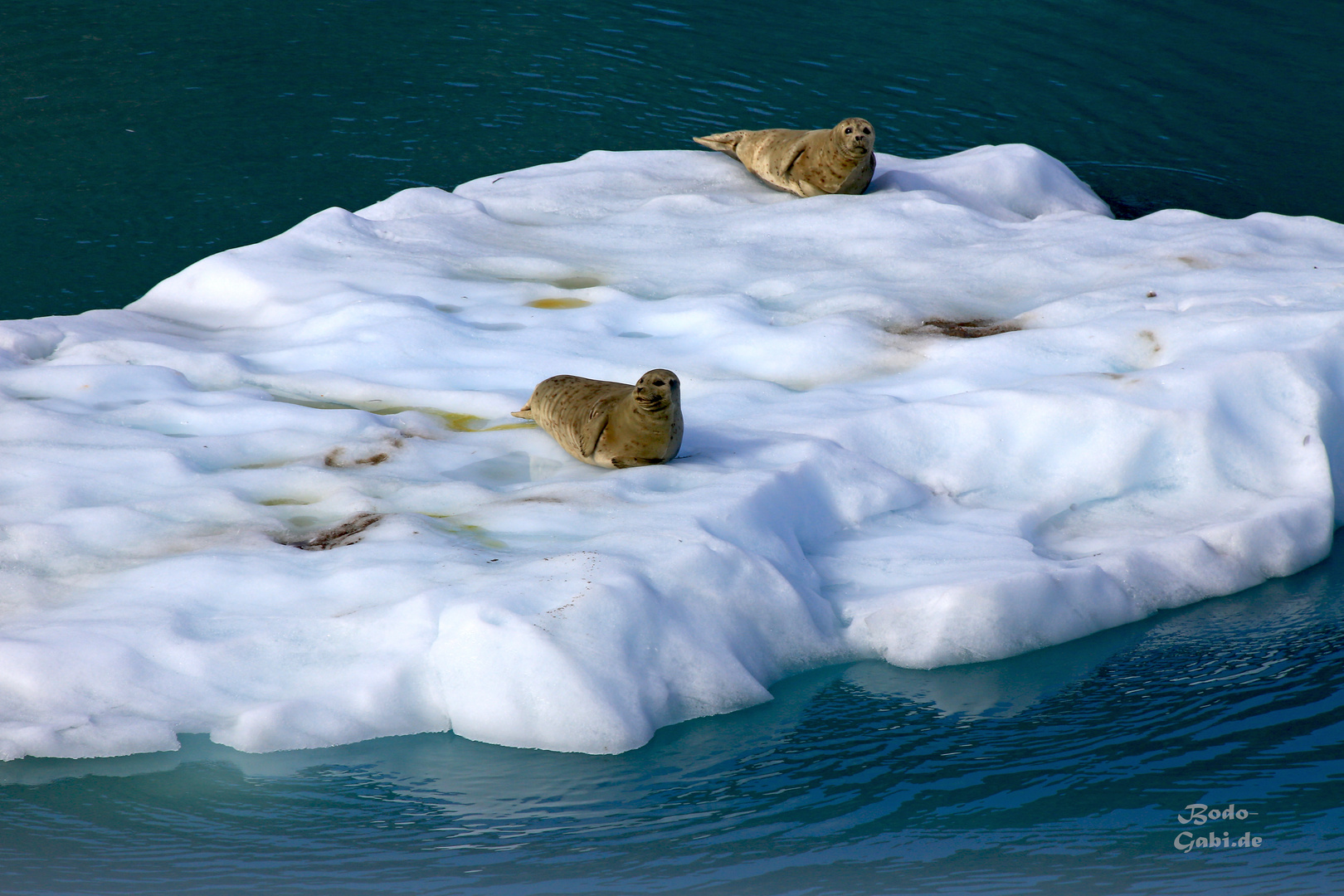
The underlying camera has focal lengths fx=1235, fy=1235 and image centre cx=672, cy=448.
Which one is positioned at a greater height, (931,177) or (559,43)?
(559,43)

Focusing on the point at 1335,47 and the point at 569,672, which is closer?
the point at 569,672

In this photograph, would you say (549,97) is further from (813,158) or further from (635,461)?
(635,461)

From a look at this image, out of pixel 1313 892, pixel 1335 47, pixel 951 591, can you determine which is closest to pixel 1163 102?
pixel 1335 47

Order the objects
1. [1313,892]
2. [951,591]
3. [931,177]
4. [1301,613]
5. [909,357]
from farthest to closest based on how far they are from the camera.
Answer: [931,177] → [909,357] → [1301,613] → [951,591] → [1313,892]

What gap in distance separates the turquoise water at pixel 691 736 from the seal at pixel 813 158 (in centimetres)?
115

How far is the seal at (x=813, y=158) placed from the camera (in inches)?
289

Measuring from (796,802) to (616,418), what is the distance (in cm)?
172

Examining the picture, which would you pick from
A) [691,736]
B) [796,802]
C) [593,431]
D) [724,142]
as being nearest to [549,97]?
[724,142]

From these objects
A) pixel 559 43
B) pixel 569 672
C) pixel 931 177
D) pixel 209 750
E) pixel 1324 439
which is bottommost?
pixel 209 750

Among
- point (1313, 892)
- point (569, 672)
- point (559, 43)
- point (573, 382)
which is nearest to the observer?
point (1313, 892)

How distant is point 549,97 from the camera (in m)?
9.50

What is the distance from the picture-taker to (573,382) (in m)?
4.98

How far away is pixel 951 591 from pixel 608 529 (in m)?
1.16

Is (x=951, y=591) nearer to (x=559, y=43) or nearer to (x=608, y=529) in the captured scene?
(x=608, y=529)
